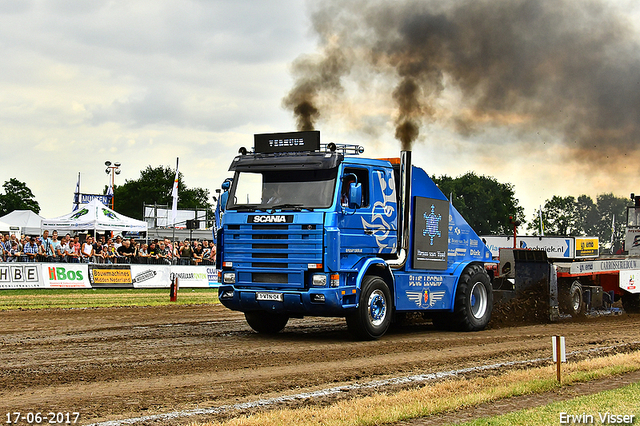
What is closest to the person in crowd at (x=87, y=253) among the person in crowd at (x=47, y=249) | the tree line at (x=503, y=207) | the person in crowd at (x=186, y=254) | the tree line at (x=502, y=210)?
the person in crowd at (x=47, y=249)

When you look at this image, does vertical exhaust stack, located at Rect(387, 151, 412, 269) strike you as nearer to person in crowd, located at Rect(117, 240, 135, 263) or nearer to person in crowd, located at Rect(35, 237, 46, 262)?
person in crowd, located at Rect(35, 237, 46, 262)

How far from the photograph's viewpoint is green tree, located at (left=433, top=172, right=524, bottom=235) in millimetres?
87750

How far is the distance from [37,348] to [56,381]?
3217mm

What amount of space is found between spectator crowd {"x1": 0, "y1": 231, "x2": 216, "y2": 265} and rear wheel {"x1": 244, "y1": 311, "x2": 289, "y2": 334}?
15272mm

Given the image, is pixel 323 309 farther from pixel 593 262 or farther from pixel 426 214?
pixel 593 262

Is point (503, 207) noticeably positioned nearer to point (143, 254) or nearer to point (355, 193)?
point (143, 254)

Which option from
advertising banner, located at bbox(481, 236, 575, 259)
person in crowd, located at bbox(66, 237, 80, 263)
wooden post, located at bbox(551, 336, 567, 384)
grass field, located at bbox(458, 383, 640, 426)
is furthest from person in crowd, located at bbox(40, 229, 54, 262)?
grass field, located at bbox(458, 383, 640, 426)

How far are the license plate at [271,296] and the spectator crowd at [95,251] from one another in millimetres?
16683

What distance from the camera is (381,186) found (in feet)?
42.1

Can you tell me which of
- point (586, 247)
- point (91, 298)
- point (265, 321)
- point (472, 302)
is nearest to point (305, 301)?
point (265, 321)

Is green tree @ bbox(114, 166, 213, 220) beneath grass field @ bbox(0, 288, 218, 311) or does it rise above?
above

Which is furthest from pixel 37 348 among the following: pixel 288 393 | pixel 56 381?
pixel 288 393

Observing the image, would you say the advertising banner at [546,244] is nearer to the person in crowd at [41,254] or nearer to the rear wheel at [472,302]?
the rear wheel at [472,302]

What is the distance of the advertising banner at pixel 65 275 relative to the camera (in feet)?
86.4
